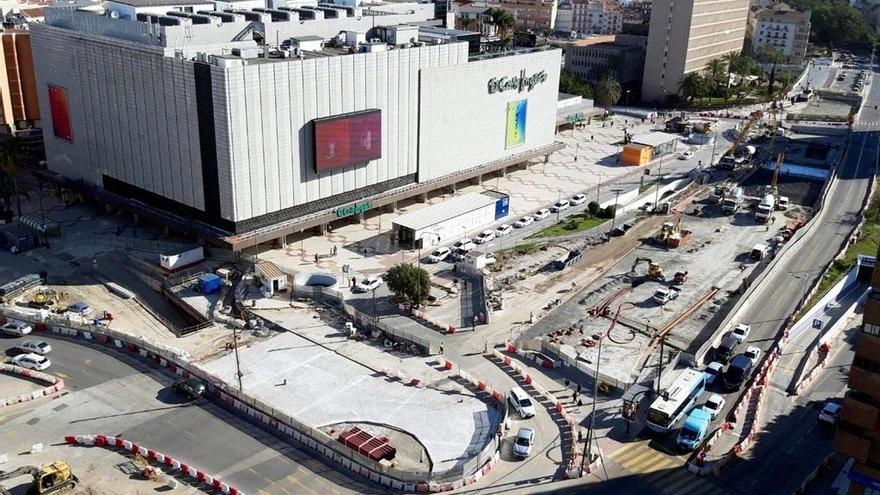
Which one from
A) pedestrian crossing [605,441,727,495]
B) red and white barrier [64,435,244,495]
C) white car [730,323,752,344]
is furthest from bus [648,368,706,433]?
red and white barrier [64,435,244,495]

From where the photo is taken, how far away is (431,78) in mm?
95125

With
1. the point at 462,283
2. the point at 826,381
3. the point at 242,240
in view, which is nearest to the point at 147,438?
the point at 242,240

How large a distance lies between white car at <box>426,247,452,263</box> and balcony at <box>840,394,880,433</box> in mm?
46845

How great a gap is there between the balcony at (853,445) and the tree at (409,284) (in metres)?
36.6

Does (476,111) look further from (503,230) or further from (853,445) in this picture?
(853,445)

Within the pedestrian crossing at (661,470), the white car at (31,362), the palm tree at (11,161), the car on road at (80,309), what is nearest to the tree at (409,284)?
the pedestrian crossing at (661,470)

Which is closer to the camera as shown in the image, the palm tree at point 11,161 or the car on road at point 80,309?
the car on road at point 80,309

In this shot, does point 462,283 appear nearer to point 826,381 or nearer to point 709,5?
point 826,381

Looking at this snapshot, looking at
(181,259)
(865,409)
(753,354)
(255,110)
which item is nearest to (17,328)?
(181,259)

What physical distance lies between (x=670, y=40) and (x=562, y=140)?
56988mm

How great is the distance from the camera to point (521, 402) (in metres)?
55.1

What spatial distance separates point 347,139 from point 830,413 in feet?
182

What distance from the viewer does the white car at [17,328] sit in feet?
216

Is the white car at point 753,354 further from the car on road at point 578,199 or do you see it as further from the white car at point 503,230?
the car on road at point 578,199
